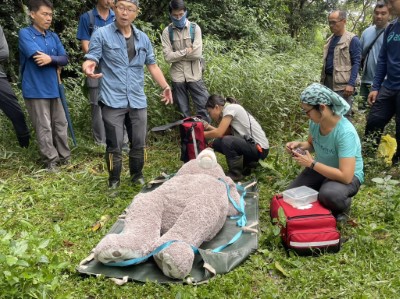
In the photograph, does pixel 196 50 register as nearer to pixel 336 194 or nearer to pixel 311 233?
pixel 336 194

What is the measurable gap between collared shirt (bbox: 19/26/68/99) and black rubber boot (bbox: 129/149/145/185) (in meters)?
1.28

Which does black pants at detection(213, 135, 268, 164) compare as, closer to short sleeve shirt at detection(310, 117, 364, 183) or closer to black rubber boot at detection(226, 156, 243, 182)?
black rubber boot at detection(226, 156, 243, 182)

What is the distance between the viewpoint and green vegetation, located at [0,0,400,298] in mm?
2500

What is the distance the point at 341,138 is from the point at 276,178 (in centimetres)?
139

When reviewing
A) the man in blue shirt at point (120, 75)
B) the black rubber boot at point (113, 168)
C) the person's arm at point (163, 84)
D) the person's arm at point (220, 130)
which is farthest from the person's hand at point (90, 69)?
the person's arm at point (220, 130)

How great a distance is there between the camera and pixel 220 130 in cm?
444

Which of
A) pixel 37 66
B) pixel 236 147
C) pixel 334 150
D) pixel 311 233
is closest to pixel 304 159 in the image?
pixel 334 150

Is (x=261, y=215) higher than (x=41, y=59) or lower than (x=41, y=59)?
lower

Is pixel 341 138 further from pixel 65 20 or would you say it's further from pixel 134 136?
pixel 65 20

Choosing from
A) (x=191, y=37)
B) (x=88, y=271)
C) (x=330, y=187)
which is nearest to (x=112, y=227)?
(x=88, y=271)

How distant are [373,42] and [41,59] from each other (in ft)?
14.0

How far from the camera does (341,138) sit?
10.2 feet

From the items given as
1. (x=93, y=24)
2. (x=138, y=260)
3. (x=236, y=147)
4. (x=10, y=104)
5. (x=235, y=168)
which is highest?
(x=93, y=24)

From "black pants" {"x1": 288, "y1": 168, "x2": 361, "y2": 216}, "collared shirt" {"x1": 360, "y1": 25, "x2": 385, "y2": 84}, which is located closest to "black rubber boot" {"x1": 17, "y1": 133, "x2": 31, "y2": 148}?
"black pants" {"x1": 288, "y1": 168, "x2": 361, "y2": 216}
